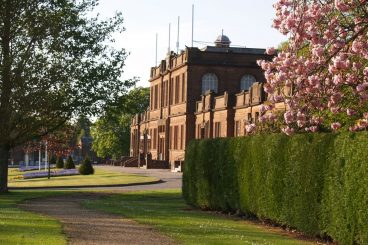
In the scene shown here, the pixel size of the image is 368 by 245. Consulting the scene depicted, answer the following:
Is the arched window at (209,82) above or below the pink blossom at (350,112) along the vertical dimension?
above

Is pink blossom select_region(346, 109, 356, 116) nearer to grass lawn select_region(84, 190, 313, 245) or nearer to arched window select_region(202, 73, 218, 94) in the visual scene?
grass lawn select_region(84, 190, 313, 245)

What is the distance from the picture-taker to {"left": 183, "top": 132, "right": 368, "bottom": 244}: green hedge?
1394 centimetres

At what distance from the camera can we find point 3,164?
33719mm

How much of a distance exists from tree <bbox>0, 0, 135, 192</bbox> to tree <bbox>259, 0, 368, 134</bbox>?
17082mm

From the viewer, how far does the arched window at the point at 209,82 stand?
237ft

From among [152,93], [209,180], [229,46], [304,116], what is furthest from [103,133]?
[304,116]

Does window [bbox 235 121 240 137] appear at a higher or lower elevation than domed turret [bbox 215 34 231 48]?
lower

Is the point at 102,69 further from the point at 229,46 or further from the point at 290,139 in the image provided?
the point at 229,46

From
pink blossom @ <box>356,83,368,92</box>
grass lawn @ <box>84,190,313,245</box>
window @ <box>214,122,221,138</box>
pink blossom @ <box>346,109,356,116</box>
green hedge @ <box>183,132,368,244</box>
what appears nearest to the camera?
green hedge @ <box>183,132,368,244</box>

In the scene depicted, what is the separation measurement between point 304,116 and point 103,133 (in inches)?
4047

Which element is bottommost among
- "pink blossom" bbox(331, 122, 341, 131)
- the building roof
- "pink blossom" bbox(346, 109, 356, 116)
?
"pink blossom" bbox(331, 122, 341, 131)

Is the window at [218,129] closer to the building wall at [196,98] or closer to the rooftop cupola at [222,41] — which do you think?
the building wall at [196,98]

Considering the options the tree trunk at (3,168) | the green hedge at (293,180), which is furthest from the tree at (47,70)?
the green hedge at (293,180)

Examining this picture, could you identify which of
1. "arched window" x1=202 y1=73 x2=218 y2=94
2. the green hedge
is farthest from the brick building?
the green hedge
